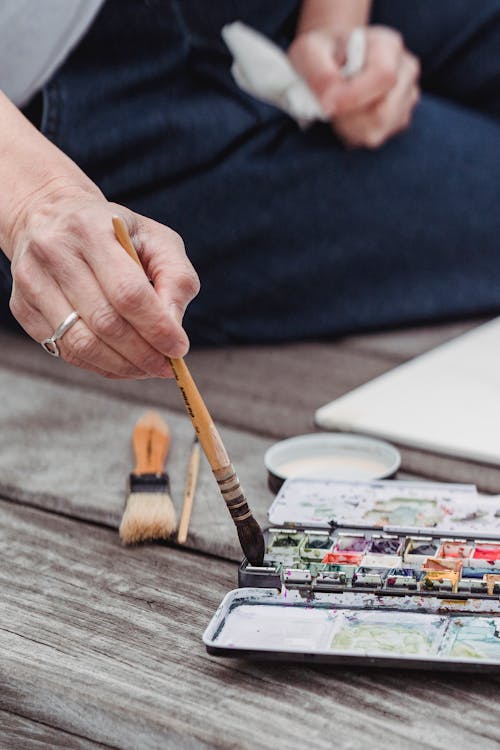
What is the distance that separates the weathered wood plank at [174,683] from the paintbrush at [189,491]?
4cm

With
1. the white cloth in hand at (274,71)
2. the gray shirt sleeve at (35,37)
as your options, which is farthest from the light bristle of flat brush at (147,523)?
the white cloth in hand at (274,71)

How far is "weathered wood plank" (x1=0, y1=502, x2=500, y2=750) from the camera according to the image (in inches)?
25.0

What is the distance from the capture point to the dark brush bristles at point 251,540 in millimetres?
751

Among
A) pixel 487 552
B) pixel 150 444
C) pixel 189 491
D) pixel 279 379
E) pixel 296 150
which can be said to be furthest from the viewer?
pixel 296 150

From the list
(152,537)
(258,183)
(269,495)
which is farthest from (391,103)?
(152,537)

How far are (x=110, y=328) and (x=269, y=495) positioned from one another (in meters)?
0.30

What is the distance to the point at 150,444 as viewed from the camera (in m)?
1.04

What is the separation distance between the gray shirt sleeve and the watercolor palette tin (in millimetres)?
561

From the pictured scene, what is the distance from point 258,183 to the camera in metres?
1.35

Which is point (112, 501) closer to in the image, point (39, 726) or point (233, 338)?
point (39, 726)

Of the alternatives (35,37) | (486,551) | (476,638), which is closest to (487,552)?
(486,551)

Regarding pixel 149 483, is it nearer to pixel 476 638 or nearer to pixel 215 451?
pixel 215 451

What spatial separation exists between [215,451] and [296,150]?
733mm

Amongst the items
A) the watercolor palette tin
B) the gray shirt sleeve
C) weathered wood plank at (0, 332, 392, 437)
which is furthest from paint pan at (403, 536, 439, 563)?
the gray shirt sleeve
